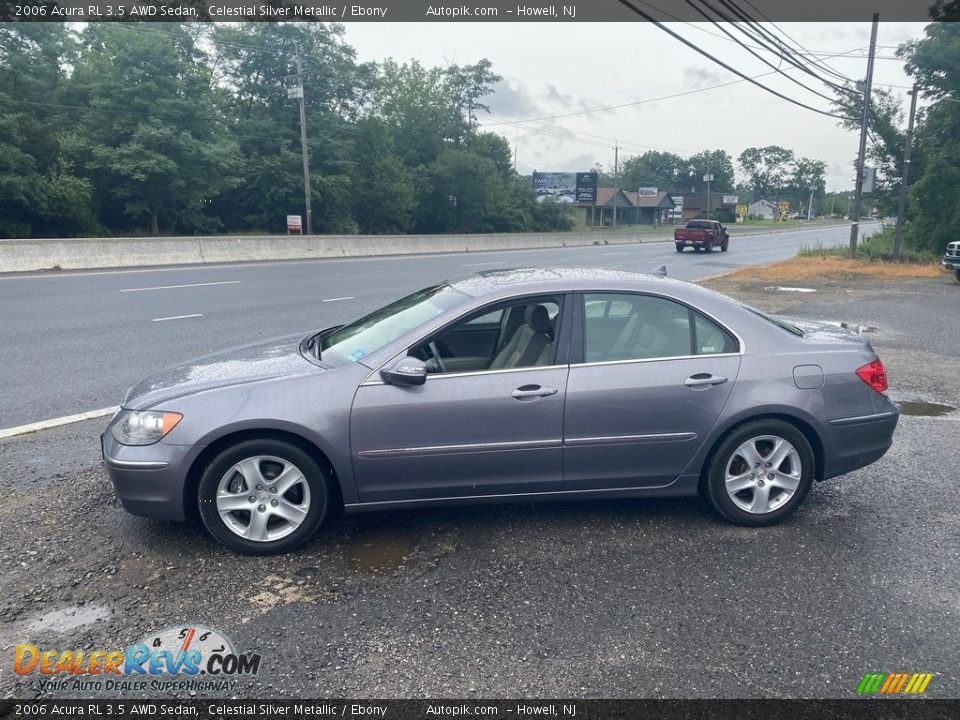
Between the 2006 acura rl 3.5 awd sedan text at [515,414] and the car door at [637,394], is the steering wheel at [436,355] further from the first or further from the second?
the car door at [637,394]

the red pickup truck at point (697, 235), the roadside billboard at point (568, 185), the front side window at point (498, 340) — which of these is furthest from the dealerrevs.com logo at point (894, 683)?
the roadside billboard at point (568, 185)

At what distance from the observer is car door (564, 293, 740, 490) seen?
3.99 metres

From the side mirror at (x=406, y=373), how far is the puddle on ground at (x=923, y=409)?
204 inches

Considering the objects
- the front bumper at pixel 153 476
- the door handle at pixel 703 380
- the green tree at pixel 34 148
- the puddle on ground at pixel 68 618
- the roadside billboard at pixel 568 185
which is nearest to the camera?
the puddle on ground at pixel 68 618

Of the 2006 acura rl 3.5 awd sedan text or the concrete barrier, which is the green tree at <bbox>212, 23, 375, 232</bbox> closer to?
the concrete barrier

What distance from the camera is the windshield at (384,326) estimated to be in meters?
4.15

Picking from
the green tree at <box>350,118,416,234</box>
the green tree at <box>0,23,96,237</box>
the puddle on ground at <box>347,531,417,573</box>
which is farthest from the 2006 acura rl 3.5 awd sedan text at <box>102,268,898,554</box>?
the green tree at <box>350,118,416,234</box>

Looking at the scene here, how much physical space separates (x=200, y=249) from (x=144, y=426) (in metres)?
21.9

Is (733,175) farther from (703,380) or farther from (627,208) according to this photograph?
(703,380)

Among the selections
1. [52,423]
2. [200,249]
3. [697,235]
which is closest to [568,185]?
[697,235]

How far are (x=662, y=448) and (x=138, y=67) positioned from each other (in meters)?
39.0

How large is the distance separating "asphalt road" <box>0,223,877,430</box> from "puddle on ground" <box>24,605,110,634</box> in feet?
10.9

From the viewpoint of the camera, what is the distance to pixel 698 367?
4133 mm

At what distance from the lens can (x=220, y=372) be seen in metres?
4.09
